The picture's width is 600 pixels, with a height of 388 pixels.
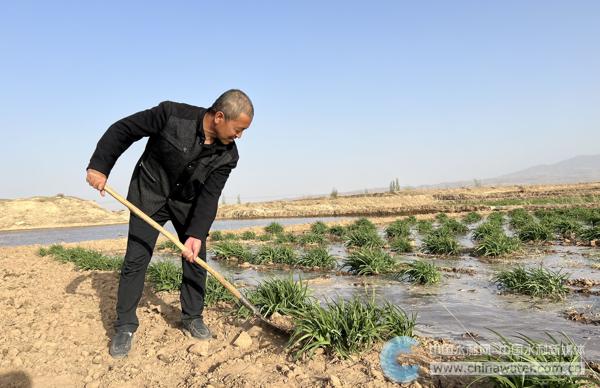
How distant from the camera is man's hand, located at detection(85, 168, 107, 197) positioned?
321 centimetres

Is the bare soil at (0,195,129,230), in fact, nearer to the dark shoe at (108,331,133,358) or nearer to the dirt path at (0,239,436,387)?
the dirt path at (0,239,436,387)

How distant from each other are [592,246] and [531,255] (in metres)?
1.91

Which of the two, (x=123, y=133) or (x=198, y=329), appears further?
(x=198, y=329)

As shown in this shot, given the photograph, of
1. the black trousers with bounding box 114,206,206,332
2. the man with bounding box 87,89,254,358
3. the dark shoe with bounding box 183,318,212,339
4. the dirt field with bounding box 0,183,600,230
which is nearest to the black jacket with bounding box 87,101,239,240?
the man with bounding box 87,89,254,358

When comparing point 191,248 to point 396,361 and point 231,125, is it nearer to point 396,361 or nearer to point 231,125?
point 231,125

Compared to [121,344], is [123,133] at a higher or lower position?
higher

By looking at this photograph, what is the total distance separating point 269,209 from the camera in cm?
3650

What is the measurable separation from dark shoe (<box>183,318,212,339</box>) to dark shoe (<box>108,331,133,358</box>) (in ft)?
1.65

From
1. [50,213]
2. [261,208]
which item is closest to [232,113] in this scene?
[261,208]

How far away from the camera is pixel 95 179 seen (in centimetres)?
321

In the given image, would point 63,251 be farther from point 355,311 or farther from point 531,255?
point 531,255

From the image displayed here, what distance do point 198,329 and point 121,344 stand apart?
0.62 metres

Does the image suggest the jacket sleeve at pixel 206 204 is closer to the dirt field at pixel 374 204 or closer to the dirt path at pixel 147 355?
the dirt path at pixel 147 355

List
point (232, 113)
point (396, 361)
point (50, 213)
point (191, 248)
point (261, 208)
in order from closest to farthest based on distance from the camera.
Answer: point (396, 361), point (232, 113), point (191, 248), point (50, 213), point (261, 208)
